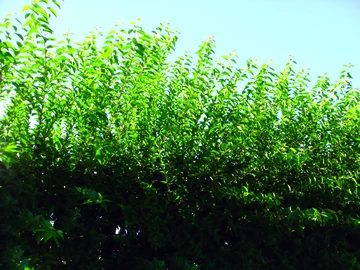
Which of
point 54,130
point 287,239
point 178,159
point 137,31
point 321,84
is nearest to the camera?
point 137,31

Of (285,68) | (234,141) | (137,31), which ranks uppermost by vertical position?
(285,68)

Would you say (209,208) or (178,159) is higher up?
(178,159)

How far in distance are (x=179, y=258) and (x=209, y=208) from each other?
754 millimetres

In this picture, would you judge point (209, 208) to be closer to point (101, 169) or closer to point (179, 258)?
point (179, 258)

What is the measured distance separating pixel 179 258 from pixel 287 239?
5.77 feet

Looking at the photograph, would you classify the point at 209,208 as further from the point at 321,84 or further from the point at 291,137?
the point at 321,84

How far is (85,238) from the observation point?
423 cm

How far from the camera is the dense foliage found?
3854 millimetres

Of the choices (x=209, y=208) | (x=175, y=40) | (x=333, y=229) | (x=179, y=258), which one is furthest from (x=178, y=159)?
(x=333, y=229)

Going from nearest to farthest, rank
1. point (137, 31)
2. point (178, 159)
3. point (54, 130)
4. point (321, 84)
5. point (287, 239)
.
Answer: point (137, 31) → point (54, 130) → point (178, 159) → point (287, 239) → point (321, 84)

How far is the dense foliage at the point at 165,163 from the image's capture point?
385cm

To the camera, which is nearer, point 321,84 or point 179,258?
point 179,258

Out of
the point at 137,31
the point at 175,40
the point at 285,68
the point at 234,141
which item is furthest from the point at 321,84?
the point at 137,31

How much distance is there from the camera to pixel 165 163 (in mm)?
4742
